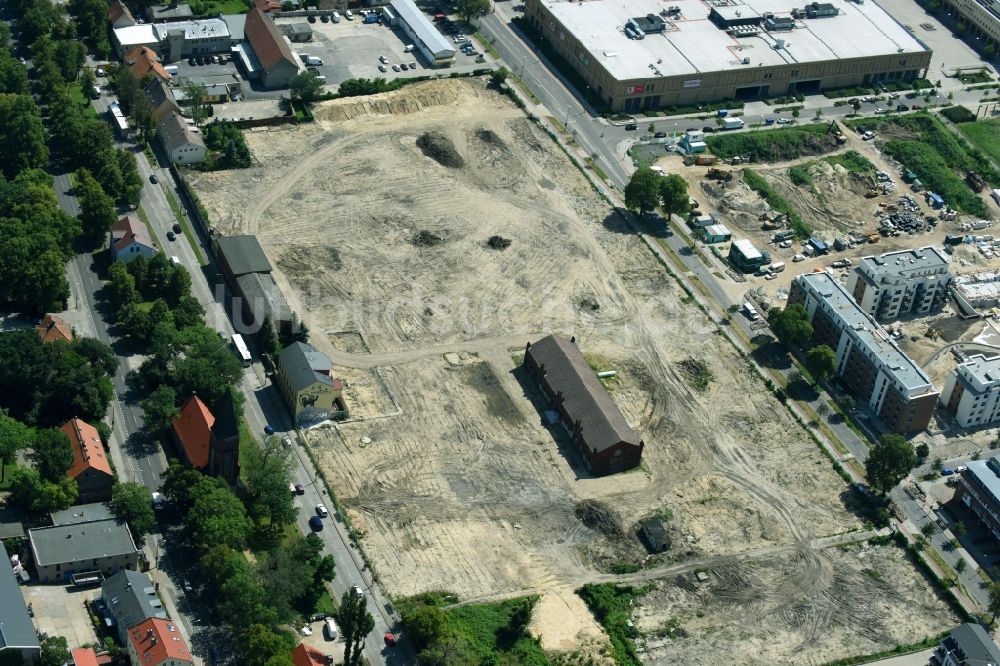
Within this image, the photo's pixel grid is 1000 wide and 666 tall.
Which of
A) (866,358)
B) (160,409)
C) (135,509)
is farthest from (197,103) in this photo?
(866,358)

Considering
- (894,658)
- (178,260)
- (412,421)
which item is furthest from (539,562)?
(178,260)

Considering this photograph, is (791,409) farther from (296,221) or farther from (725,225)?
(296,221)

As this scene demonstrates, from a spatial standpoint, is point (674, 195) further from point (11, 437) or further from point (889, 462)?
point (11, 437)

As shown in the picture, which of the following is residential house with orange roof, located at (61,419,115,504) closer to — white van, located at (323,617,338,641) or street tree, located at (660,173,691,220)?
white van, located at (323,617,338,641)

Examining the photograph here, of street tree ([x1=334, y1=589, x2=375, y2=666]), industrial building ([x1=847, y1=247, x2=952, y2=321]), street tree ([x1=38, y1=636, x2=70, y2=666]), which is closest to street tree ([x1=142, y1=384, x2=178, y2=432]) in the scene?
street tree ([x1=38, y1=636, x2=70, y2=666])

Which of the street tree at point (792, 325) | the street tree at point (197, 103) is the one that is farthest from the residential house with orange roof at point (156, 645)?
the street tree at point (197, 103)
